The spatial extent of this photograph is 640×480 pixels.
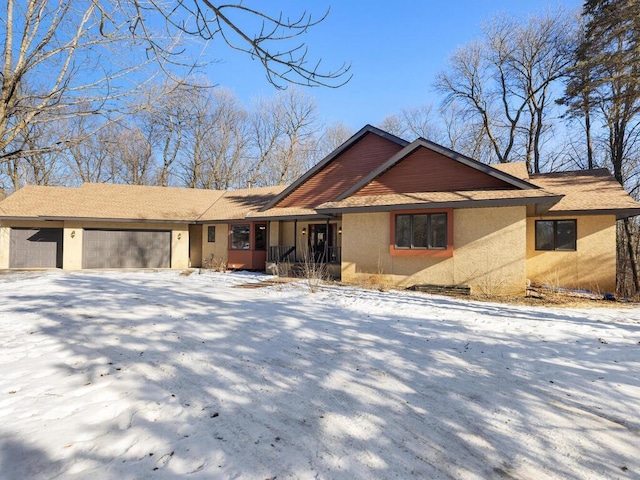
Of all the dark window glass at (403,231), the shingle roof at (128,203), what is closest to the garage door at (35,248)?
the shingle roof at (128,203)

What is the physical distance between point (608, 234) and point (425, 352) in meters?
11.2

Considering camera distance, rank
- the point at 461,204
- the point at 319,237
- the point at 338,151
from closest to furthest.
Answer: the point at 461,204 < the point at 338,151 < the point at 319,237

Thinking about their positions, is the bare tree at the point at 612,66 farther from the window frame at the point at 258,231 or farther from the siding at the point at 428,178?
the window frame at the point at 258,231

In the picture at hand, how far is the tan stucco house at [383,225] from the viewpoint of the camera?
425 inches

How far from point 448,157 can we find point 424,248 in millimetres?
3418

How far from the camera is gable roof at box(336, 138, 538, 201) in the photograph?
1055 cm

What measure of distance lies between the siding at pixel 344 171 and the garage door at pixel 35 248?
13090mm

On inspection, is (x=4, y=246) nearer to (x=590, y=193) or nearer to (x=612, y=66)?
(x=590, y=193)

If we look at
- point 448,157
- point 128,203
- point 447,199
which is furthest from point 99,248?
point 448,157

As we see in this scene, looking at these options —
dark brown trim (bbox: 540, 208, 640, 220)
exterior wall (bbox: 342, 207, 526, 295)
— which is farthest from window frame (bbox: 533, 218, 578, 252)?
exterior wall (bbox: 342, 207, 526, 295)

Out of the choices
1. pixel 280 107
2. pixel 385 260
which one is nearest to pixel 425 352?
pixel 385 260

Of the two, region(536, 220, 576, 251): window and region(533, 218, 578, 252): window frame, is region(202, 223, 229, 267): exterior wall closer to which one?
region(533, 218, 578, 252): window frame

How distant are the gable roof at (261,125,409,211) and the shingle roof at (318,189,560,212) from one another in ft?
10.7

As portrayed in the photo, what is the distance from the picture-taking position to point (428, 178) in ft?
40.1
